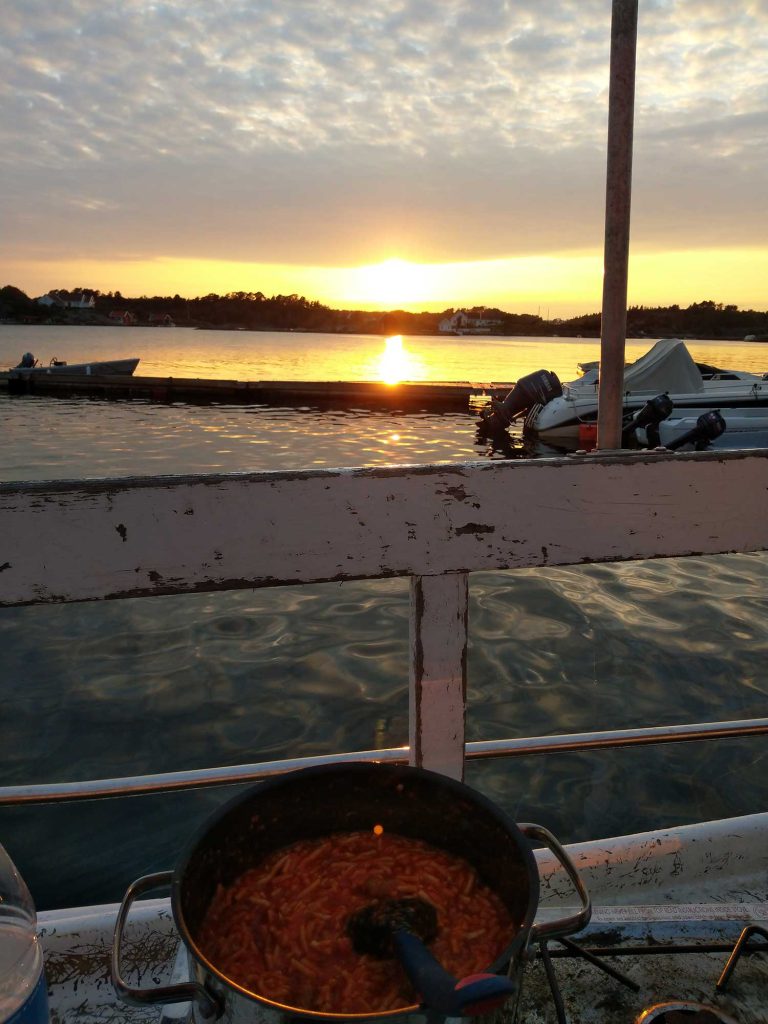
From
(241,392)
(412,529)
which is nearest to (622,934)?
(412,529)

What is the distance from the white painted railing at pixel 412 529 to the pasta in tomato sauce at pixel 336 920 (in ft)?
1.64

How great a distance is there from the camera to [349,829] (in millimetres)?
1452

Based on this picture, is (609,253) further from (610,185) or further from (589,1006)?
(589,1006)

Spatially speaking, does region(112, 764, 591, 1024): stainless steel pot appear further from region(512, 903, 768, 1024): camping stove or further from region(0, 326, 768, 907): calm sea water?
region(0, 326, 768, 907): calm sea water

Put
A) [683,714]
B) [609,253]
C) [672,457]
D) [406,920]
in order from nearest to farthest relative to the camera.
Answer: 1. [406,920]
2. [672,457]
3. [683,714]
4. [609,253]

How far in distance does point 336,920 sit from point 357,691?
613 centimetres

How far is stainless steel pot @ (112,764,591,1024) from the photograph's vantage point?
116cm

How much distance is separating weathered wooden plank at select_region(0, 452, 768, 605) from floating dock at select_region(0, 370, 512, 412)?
33.3 m

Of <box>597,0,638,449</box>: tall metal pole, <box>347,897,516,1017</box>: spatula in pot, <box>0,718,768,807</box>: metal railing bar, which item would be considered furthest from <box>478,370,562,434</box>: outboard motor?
<box>347,897,516,1017</box>: spatula in pot

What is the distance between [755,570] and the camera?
1098 cm

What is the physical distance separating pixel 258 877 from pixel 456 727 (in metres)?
0.66

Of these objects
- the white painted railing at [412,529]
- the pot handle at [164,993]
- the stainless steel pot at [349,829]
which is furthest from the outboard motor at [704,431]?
the pot handle at [164,993]

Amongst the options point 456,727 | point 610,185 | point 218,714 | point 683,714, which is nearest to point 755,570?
point 683,714

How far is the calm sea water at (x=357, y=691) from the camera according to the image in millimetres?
5539
